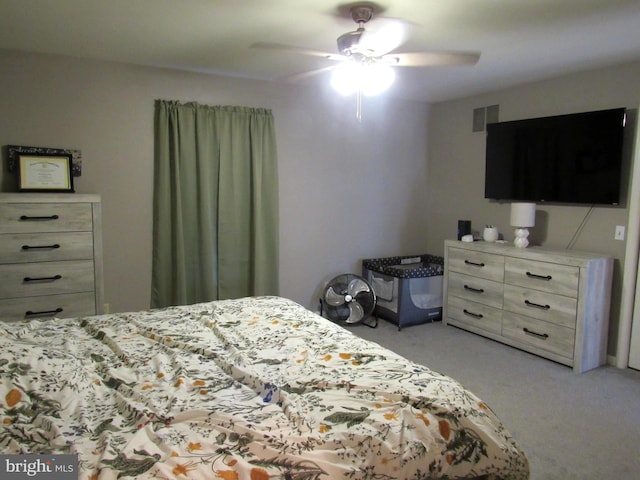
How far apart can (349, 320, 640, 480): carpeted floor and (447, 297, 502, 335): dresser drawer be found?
0.12 meters

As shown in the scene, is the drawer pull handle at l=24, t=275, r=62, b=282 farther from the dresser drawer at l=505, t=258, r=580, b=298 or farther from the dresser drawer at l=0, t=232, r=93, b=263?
the dresser drawer at l=505, t=258, r=580, b=298

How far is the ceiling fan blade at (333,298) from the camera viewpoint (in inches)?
168

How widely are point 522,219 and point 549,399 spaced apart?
5.09 feet

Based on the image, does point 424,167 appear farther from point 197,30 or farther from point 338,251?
point 197,30

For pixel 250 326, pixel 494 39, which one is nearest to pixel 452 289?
pixel 494 39

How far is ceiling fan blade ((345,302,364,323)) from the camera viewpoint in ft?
14.1

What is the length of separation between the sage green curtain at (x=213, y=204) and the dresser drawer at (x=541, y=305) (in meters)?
2.11

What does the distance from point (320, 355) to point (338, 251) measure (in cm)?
286

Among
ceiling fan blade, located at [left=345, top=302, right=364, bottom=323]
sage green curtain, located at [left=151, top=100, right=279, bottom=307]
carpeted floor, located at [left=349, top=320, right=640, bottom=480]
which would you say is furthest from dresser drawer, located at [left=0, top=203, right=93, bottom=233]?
carpeted floor, located at [left=349, top=320, right=640, bottom=480]

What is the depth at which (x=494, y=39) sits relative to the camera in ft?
9.26

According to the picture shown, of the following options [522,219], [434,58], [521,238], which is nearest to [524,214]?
[522,219]

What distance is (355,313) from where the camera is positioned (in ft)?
14.1

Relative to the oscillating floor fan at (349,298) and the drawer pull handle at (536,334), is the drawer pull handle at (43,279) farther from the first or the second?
the drawer pull handle at (536,334)

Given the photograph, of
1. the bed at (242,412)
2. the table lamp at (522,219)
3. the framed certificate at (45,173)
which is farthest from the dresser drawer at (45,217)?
the table lamp at (522,219)
